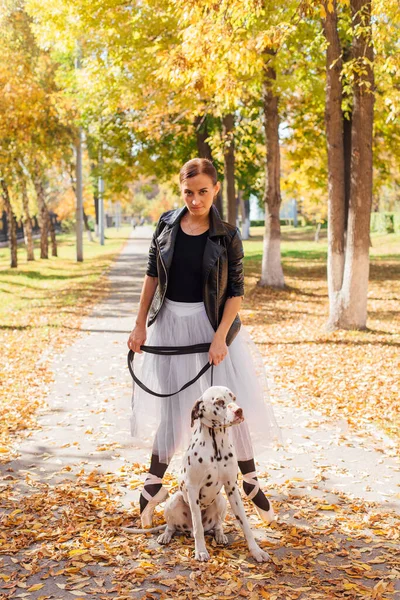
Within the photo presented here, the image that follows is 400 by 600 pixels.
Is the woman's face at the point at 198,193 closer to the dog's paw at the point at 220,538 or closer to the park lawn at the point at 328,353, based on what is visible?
the dog's paw at the point at 220,538

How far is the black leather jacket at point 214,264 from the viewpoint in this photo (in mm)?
4316

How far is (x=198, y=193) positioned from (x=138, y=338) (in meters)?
1.04

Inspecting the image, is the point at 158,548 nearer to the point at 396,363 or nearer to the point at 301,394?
the point at 301,394

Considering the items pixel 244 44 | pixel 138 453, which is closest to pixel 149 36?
pixel 244 44

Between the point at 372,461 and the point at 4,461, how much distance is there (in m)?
3.19

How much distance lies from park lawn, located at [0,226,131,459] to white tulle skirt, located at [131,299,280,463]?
7.49 ft

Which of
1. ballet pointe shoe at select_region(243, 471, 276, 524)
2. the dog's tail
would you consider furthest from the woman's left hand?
the dog's tail

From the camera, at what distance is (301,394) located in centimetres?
855

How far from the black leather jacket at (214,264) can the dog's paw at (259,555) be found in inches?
49.6

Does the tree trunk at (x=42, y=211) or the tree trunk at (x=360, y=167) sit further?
the tree trunk at (x=42, y=211)

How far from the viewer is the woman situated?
4.33 meters

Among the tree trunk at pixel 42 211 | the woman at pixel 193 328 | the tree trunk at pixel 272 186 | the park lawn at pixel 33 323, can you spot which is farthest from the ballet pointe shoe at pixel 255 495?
the tree trunk at pixel 42 211

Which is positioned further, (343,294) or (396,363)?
(343,294)

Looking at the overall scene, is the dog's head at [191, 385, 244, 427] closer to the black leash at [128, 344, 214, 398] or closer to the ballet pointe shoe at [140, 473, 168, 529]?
the black leash at [128, 344, 214, 398]
